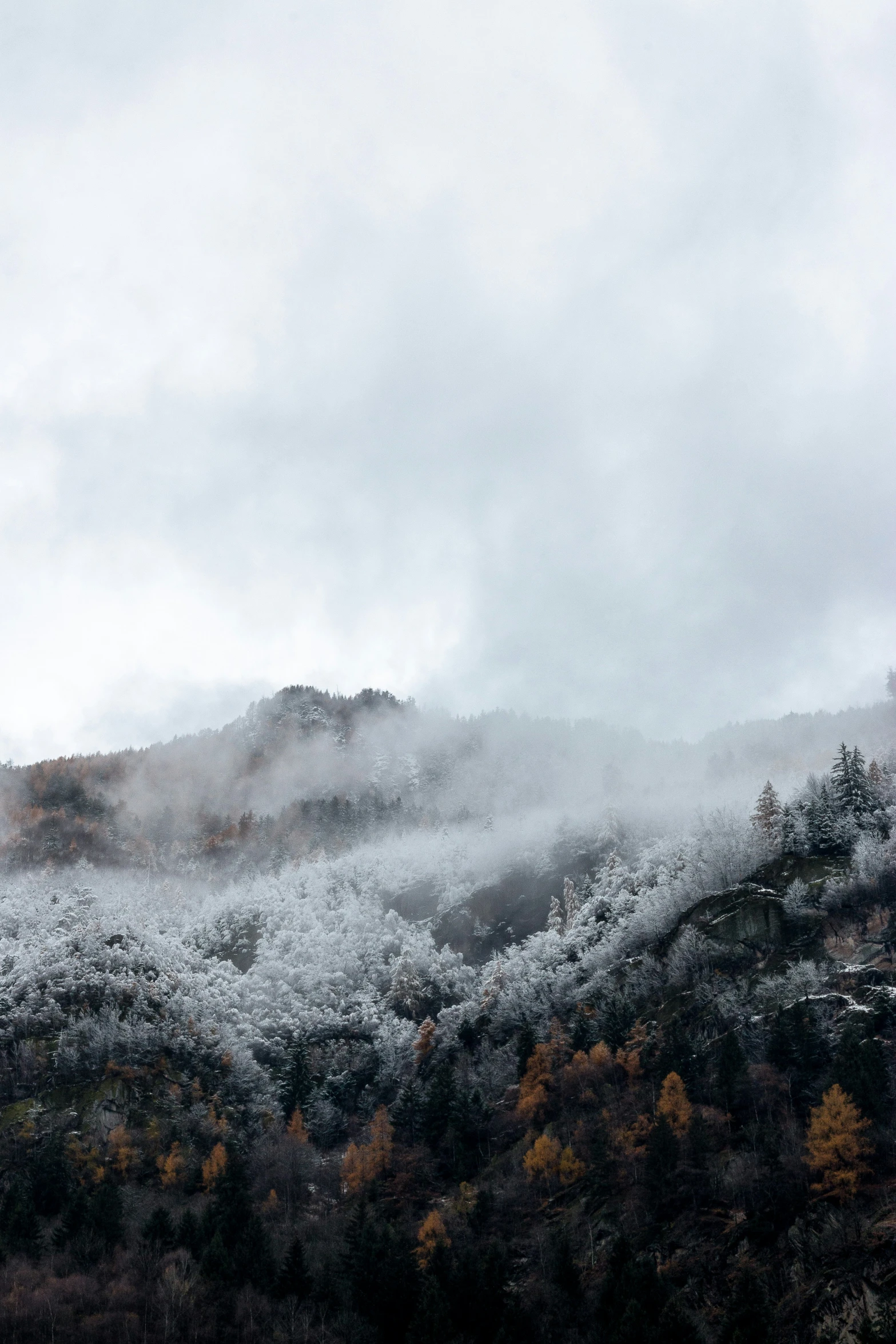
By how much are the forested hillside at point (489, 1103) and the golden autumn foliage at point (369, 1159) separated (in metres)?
0.29

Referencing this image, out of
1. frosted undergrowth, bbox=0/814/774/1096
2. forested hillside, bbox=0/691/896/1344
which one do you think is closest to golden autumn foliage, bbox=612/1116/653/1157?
forested hillside, bbox=0/691/896/1344

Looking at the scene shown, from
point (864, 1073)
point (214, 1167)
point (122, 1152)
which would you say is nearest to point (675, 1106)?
point (864, 1073)

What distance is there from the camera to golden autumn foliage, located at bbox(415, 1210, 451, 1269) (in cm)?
6531

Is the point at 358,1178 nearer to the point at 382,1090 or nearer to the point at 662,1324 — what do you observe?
the point at 382,1090

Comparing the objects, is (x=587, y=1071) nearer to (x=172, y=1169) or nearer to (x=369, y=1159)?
(x=369, y=1159)

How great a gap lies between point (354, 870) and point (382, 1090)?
263 ft

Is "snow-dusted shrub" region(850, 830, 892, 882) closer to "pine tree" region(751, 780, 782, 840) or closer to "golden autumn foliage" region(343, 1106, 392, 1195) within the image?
"pine tree" region(751, 780, 782, 840)

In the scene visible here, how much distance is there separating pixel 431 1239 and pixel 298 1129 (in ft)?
120

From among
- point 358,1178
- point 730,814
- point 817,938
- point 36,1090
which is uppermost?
point 730,814

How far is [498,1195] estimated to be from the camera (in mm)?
77062

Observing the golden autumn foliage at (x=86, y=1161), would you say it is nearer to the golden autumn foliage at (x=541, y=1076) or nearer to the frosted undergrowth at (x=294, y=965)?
the frosted undergrowth at (x=294, y=965)

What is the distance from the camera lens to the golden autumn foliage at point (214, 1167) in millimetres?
83250

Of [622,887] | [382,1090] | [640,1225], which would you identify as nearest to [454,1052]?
[382,1090]

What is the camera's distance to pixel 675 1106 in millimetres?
71750
